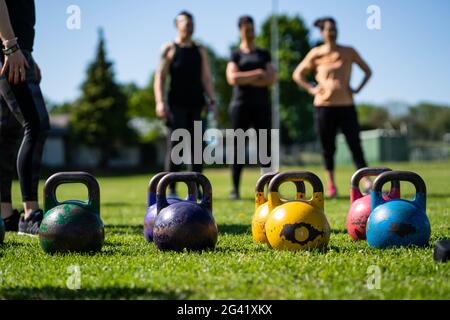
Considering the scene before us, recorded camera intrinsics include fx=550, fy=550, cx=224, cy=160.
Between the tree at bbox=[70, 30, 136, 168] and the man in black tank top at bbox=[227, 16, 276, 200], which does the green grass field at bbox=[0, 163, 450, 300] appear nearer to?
the man in black tank top at bbox=[227, 16, 276, 200]

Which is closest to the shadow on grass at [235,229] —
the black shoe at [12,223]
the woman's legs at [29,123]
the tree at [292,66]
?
the woman's legs at [29,123]

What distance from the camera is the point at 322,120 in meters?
8.74

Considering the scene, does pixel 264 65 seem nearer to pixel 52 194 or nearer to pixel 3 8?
pixel 3 8

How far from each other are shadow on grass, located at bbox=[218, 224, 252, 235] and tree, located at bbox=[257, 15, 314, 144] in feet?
156

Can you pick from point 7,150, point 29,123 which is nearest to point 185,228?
point 29,123

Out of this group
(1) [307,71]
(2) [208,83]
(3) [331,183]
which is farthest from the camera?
(1) [307,71]

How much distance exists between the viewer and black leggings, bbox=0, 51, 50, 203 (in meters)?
5.22

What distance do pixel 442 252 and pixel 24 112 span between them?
390 centimetres

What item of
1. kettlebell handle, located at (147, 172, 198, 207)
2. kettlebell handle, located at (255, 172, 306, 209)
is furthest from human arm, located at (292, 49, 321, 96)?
kettlebell handle, located at (147, 172, 198, 207)

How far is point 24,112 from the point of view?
17.3ft

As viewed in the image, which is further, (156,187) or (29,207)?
(29,207)

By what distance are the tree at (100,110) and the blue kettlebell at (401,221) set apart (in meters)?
45.0

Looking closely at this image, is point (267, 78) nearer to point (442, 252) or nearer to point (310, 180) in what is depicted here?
point (310, 180)
